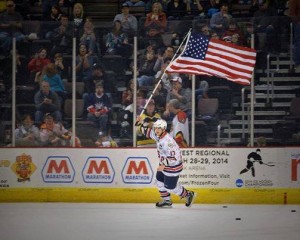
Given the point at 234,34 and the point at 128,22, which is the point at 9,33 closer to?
the point at 128,22

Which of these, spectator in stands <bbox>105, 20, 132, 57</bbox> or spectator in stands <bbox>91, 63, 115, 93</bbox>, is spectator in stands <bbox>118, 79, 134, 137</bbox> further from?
spectator in stands <bbox>105, 20, 132, 57</bbox>

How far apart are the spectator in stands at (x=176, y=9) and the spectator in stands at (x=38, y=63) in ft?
11.2

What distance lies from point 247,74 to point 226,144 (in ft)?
4.86

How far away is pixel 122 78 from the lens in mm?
15984

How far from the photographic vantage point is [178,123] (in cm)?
1585

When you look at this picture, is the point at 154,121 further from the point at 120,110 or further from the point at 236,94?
the point at 236,94

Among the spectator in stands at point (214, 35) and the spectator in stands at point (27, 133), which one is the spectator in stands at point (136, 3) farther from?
the spectator in stands at point (27, 133)

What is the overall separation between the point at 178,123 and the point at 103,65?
1.92 m

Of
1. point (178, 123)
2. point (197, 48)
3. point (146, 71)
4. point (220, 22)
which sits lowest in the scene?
point (178, 123)

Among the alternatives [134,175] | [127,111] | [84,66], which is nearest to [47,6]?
[84,66]

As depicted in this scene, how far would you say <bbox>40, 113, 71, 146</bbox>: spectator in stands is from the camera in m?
16.1

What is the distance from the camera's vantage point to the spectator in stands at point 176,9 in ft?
59.9

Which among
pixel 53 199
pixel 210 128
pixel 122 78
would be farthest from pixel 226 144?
pixel 53 199

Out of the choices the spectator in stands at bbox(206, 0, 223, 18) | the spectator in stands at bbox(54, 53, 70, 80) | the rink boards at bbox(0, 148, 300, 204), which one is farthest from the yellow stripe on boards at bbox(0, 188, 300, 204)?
the spectator in stands at bbox(206, 0, 223, 18)
